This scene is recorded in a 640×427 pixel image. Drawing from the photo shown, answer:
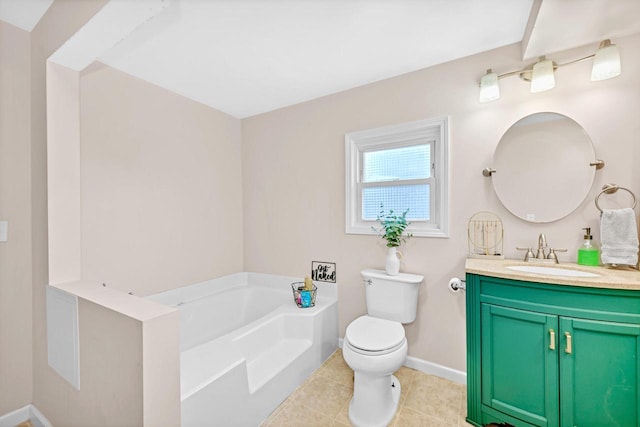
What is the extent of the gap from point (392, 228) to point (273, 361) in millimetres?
1271

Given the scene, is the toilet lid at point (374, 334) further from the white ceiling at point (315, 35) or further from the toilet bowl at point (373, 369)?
the white ceiling at point (315, 35)

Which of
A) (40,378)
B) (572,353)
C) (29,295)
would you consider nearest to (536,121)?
(572,353)

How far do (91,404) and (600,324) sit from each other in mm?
2360

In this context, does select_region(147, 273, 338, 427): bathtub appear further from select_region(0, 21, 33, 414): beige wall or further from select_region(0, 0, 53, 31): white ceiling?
select_region(0, 0, 53, 31): white ceiling

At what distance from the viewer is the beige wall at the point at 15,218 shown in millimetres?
1569

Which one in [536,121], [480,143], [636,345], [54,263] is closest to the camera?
[636,345]

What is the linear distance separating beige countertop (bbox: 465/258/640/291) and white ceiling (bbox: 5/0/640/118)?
1.27 meters

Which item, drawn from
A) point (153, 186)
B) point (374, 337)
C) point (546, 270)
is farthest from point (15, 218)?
point (546, 270)

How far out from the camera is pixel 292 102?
262cm

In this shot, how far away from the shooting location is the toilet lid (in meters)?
1.55

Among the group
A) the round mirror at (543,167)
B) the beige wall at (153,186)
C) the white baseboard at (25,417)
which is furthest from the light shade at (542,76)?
the white baseboard at (25,417)

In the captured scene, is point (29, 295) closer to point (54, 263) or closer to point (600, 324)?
point (54, 263)

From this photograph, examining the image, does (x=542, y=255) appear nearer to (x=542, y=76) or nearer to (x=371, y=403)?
(x=542, y=76)

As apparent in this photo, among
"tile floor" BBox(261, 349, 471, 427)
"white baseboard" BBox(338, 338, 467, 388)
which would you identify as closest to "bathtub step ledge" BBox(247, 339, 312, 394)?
"tile floor" BBox(261, 349, 471, 427)
